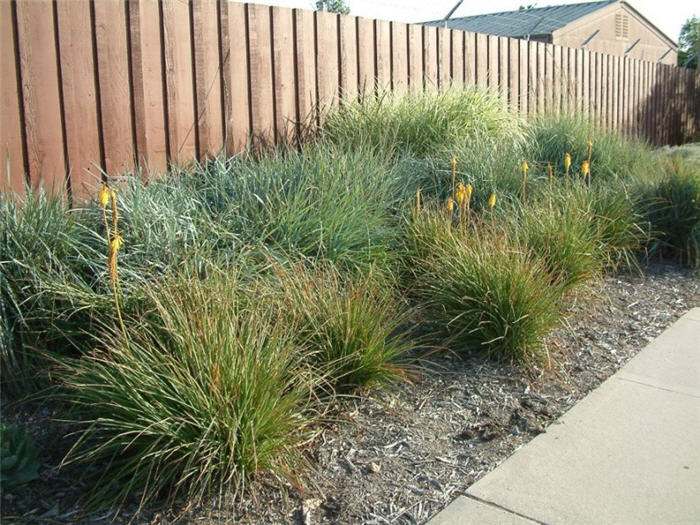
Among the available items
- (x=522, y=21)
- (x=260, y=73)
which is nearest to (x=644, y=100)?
(x=260, y=73)

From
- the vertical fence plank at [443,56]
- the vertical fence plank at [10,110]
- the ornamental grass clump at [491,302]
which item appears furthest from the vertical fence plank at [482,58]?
the vertical fence plank at [10,110]

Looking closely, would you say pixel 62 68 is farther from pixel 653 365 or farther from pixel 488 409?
pixel 653 365

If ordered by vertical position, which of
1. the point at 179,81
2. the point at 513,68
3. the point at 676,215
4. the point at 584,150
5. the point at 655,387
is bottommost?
the point at 655,387

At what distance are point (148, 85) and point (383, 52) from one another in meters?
3.60

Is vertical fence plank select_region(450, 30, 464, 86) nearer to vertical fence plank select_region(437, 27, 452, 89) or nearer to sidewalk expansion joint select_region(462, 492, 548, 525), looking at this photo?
vertical fence plank select_region(437, 27, 452, 89)

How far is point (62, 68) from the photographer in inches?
252

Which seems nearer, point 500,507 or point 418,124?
point 500,507

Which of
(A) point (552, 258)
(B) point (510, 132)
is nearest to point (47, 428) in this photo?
(A) point (552, 258)

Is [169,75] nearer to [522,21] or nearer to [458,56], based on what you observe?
[458,56]

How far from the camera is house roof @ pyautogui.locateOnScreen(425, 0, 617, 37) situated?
37.3 m

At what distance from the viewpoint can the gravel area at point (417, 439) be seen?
11.3 feet

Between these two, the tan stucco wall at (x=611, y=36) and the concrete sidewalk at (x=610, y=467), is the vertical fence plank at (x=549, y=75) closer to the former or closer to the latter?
the concrete sidewalk at (x=610, y=467)

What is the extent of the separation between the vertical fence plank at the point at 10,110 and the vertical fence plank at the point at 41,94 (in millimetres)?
59

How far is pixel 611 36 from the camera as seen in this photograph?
4288 cm
